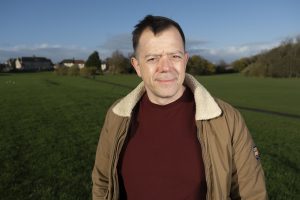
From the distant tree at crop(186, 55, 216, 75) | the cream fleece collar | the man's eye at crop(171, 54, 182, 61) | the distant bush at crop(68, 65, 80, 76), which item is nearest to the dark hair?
the man's eye at crop(171, 54, 182, 61)

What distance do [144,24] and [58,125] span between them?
47.8 feet

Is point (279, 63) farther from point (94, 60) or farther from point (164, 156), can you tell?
point (164, 156)

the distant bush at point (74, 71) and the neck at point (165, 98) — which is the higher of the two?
the neck at point (165, 98)

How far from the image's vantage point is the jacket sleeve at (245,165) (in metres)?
3.05

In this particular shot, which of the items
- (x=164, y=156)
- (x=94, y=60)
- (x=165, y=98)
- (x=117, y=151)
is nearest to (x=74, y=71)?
(x=94, y=60)

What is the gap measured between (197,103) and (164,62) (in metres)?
0.43

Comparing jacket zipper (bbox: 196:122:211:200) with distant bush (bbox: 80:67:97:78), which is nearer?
jacket zipper (bbox: 196:122:211:200)

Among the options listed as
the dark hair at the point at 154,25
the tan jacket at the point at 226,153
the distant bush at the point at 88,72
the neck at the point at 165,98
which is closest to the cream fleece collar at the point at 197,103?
the tan jacket at the point at 226,153

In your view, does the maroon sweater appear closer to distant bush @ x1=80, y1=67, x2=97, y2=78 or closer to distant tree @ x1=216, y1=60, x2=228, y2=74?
distant bush @ x1=80, y1=67, x2=97, y2=78

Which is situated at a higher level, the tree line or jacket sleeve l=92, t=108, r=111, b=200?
jacket sleeve l=92, t=108, r=111, b=200

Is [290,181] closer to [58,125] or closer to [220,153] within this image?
[220,153]

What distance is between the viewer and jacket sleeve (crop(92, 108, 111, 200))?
3.52 meters

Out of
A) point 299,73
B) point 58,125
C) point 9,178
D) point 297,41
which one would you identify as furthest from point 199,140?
point 297,41

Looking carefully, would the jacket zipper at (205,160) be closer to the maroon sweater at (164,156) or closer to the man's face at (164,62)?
the maroon sweater at (164,156)
